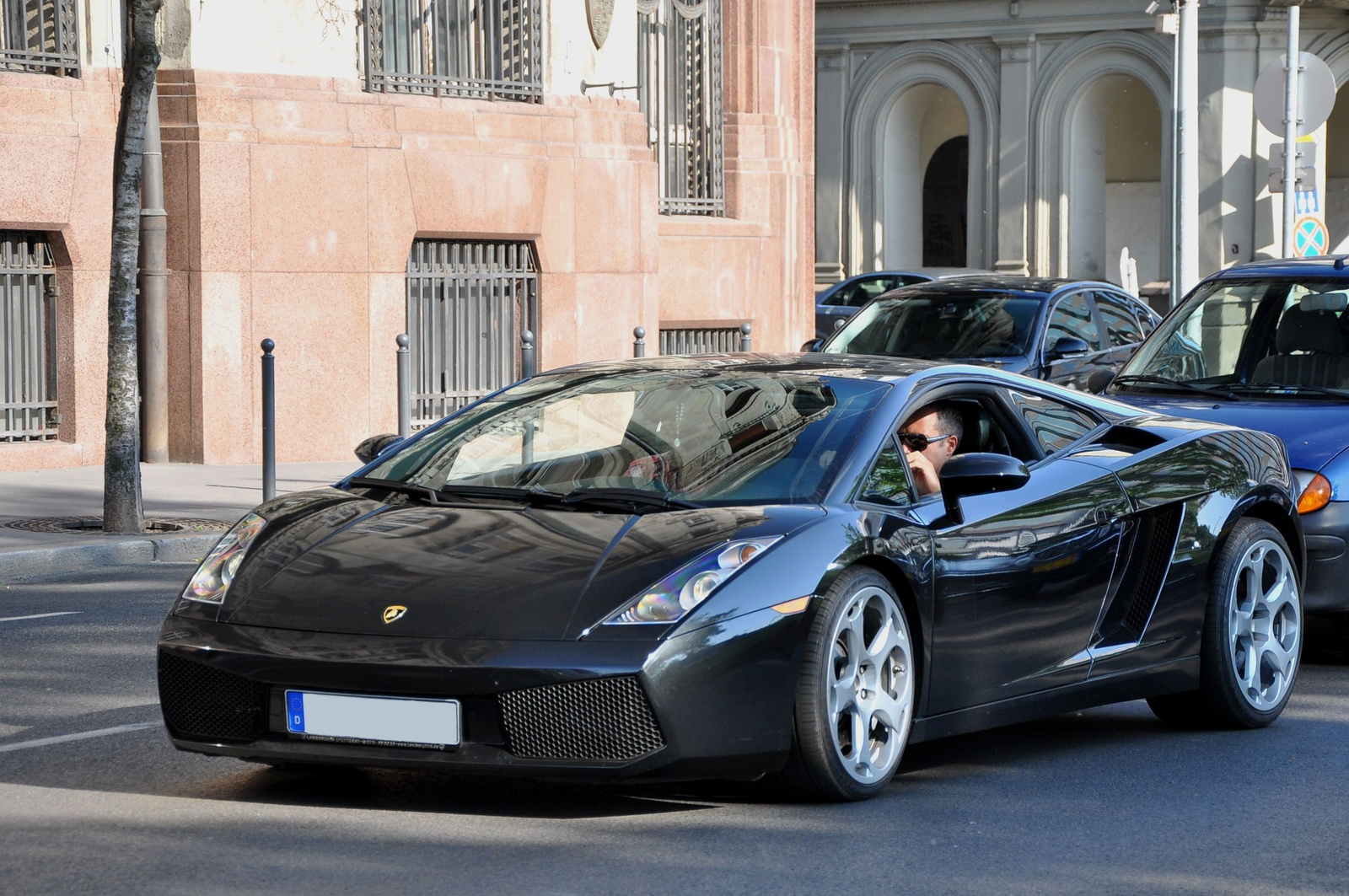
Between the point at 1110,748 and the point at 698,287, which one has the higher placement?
the point at 698,287

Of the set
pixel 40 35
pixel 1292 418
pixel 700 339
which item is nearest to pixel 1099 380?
pixel 1292 418

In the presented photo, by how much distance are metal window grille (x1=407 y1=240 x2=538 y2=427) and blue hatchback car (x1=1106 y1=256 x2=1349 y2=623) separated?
391 inches

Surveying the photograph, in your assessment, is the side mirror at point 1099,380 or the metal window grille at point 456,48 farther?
the metal window grille at point 456,48

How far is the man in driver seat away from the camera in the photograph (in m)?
6.43

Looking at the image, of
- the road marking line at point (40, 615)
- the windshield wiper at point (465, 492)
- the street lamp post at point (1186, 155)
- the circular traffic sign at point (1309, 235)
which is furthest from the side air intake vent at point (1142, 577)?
the circular traffic sign at point (1309, 235)

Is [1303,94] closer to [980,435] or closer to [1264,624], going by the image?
[1264,624]

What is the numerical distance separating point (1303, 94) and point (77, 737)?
57.9 ft

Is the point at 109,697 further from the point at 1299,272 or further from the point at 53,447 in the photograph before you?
the point at 53,447

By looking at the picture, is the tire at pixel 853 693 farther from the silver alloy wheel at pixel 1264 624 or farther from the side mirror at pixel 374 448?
the side mirror at pixel 374 448

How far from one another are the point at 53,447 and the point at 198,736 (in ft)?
38.7

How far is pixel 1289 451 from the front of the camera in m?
8.42

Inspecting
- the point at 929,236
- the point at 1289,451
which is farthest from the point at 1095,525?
the point at 929,236

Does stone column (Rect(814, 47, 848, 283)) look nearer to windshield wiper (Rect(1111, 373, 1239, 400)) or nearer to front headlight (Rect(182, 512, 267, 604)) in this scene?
windshield wiper (Rect(1111, 373, 1239, 400))

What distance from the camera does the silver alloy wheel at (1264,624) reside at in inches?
280
